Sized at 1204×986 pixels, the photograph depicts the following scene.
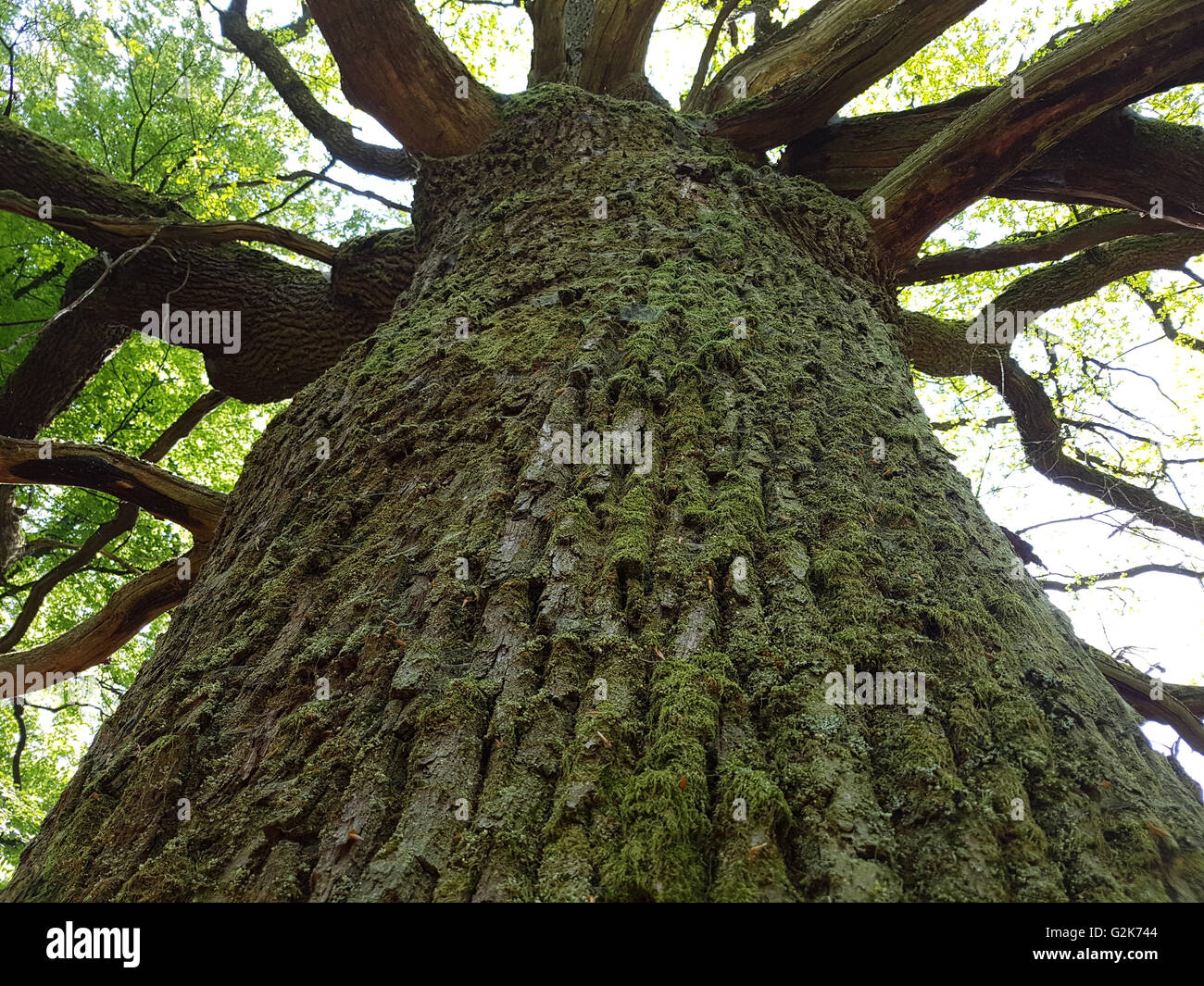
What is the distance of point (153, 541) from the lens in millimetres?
8891

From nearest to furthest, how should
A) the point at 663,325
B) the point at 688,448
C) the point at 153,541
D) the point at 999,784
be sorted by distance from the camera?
1. the point at 999,784
2. the point at 688,448
3. the point at 663,325
4. the point at 153,541

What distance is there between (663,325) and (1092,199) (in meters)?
3.37

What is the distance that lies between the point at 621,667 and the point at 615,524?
0.41 meters

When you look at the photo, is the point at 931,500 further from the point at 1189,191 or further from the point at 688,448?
the point at 1189,191

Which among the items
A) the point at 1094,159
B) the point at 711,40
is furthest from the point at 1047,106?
the point at 711,40

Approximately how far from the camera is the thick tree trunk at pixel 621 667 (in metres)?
1.11

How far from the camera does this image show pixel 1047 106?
3.42 meters

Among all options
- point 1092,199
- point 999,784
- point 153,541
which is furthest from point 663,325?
point 153,541

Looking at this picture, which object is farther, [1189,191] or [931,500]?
[1189,191]
